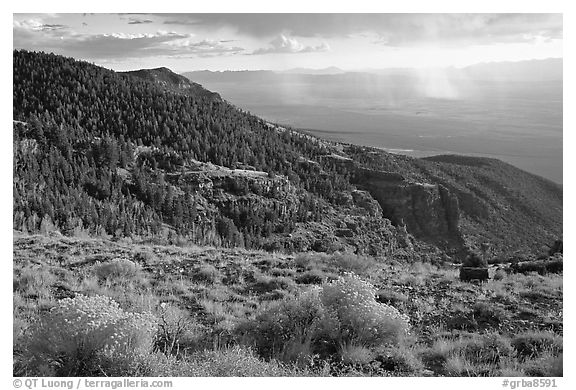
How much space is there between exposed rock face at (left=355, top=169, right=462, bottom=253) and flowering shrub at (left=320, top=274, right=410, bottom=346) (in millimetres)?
53493

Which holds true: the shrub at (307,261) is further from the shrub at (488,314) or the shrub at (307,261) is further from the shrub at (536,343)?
the shrub at (536,343)

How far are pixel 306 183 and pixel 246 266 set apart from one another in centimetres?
4155

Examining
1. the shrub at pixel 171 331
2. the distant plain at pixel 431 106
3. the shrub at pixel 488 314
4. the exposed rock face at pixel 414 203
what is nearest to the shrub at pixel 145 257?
the shrub at pixel 171 331

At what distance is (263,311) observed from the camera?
5086mm

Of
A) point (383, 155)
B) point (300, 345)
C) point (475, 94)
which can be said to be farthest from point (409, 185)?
point (300, 345)

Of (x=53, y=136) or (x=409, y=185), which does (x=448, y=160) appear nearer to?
(x=409, y=185)

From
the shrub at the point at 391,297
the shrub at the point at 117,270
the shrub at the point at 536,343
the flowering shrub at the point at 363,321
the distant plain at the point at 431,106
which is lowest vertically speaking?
the shrub at the point at 391,297

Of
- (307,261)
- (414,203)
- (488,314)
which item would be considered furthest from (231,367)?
(414,203)

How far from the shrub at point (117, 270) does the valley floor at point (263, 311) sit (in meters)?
0.02

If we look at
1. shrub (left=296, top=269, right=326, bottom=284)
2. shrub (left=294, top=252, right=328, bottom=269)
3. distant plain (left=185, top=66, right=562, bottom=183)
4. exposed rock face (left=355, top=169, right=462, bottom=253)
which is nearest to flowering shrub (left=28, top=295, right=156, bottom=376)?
shrub (left=296, top=269, right=326, bottom=284)

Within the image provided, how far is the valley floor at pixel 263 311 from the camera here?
4.16 metres

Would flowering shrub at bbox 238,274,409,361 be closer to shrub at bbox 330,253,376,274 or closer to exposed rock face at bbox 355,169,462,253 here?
shrub at bbox 330,253,376,274

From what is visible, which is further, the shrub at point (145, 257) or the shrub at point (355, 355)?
the shrub at point (145, 257)

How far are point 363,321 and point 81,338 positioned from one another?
8.00 ft
